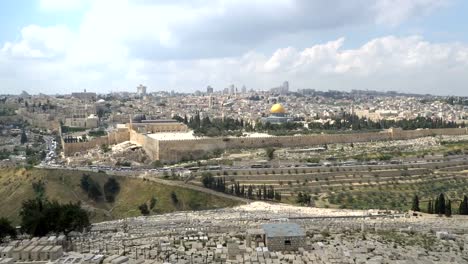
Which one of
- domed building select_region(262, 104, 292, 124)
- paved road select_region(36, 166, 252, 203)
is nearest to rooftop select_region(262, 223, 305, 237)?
paved road select_region(36, 166, 252, 203)

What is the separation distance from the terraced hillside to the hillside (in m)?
3.51

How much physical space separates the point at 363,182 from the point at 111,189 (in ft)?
72.5

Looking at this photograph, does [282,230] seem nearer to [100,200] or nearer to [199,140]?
[100,200]

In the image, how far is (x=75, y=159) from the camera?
59.2 m

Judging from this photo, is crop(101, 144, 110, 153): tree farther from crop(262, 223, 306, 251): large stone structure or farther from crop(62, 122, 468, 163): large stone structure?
crop(262, 223, 306, 251): large stone structure

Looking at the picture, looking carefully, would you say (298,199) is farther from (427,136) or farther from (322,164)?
(427,136)

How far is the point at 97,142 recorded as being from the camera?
6756cm

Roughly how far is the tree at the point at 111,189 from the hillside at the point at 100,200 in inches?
14.8

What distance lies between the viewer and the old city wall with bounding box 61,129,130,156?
63294 millimetres

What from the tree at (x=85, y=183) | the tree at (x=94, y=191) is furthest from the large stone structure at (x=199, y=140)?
the tree at (x=94, y=191)

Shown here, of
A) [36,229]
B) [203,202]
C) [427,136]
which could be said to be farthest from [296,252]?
[427,136]

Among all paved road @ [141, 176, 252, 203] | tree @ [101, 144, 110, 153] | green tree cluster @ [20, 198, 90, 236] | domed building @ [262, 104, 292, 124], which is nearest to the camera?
green tree cluster @ [20, 198, 90, 236]

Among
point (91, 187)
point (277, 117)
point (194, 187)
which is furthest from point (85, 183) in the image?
point (277, 117)

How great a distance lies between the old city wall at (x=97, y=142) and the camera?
208 feet
